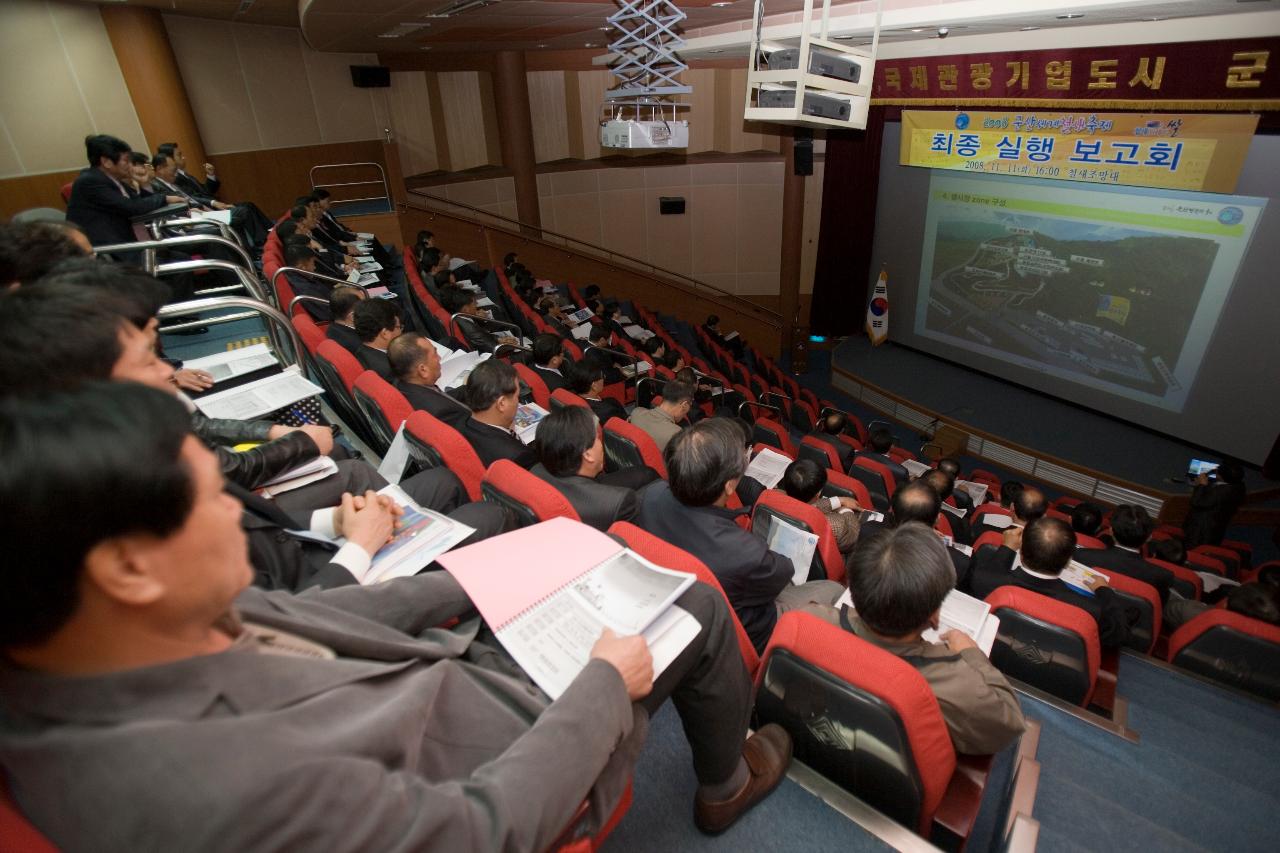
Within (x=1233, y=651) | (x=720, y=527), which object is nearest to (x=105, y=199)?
(x=720, y=527)

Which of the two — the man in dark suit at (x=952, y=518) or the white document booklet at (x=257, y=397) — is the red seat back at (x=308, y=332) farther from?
the man in dark suit at (x=952, y=518)

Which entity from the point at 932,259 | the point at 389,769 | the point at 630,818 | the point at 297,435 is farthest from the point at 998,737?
the point at 932,259

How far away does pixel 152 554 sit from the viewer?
2.22 ft

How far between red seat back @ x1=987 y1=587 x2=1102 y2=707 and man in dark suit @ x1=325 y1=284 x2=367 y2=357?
3.69m

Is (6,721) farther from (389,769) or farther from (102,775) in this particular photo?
(389,769)

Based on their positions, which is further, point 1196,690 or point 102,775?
point 1196,690

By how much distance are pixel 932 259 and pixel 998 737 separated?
9230 millimetres

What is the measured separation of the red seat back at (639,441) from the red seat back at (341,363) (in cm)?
137

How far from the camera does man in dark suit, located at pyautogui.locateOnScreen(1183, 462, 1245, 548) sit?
206 inches

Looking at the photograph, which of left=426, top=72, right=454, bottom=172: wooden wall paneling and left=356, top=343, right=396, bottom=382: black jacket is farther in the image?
left=426, top=72, right=454, bottom=172: wooden wall paneling

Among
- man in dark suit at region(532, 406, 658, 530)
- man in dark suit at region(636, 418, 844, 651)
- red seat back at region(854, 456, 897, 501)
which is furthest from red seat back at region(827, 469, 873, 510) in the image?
man in dark suit at region(532, 406, 658, 530)

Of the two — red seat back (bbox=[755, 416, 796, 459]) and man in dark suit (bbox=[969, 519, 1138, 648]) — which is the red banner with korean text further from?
man in dark suit (bbox=[969, 519, 1138, 648])

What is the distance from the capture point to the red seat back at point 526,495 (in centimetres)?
186

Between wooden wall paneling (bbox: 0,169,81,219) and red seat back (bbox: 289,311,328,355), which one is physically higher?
wooden wall paneling (bbox: 0,169,81,219)
